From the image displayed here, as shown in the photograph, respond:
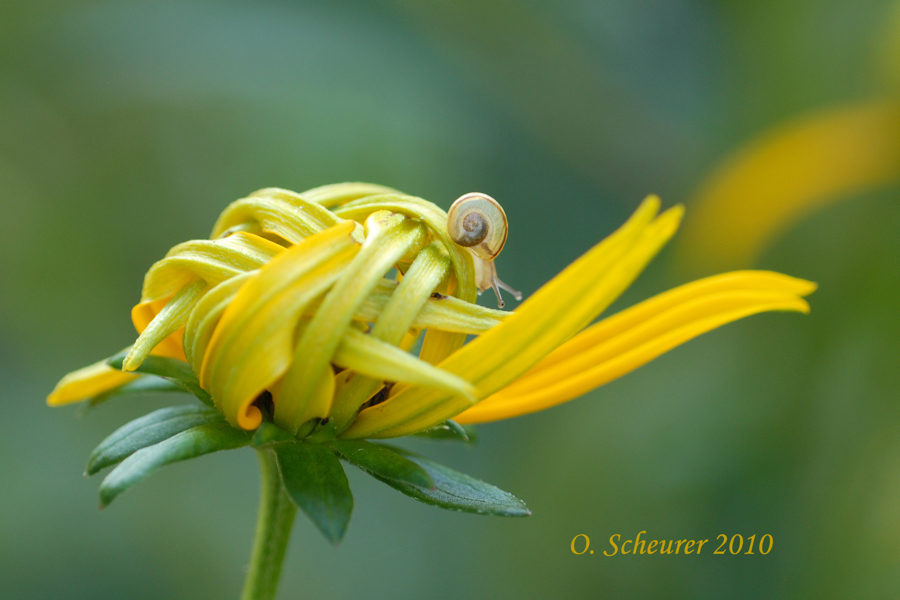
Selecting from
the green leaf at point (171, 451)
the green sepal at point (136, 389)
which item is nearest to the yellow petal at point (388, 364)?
the green leaf at point (171, 451)

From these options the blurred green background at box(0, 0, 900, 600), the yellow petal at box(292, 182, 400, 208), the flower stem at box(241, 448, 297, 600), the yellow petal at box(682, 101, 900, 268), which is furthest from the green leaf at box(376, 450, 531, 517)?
the yellow petal at box(682, 101, 900, 268)

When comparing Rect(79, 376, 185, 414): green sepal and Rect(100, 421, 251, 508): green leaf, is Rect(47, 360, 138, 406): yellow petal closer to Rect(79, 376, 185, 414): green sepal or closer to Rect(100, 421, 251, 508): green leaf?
Rect(79, 376, 185, 414): green sepal

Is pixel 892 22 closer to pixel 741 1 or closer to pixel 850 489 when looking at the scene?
pixel 741 1

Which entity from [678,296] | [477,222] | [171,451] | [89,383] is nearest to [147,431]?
[171,451]

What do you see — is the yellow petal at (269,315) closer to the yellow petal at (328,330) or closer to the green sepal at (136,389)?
the yellow petal at (328,330)

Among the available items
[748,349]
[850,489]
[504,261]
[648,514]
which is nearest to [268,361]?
[850,489]
